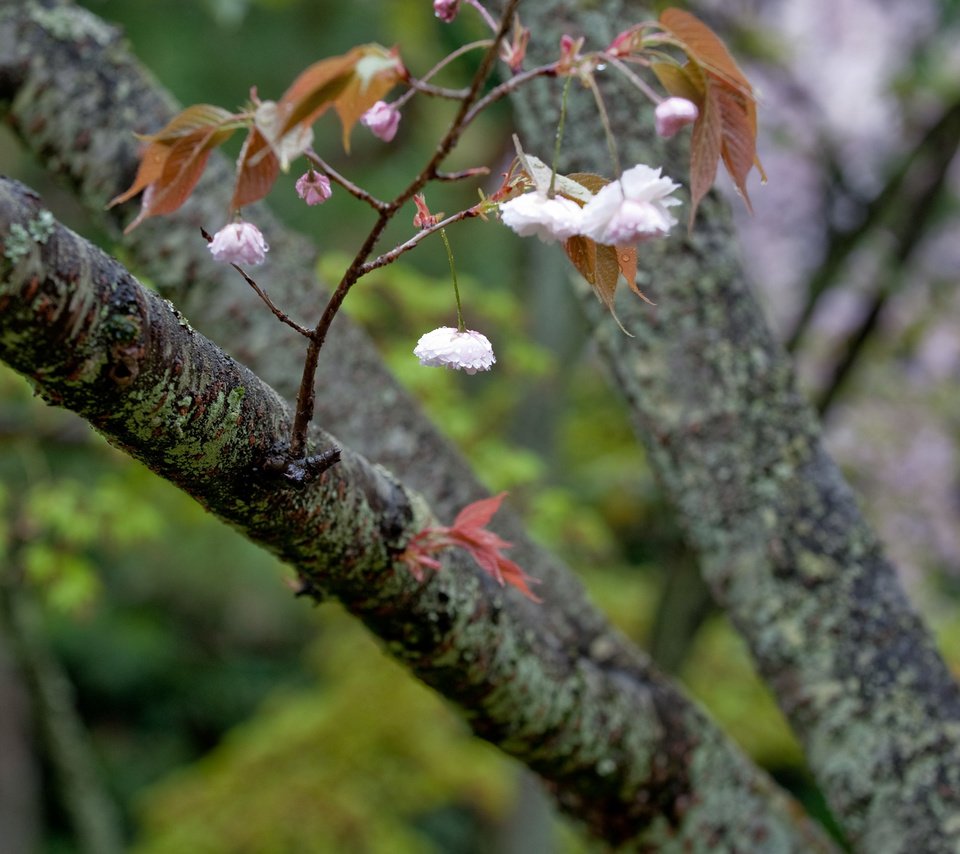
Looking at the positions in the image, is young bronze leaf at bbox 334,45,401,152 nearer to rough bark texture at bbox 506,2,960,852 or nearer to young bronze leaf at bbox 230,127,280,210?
young bronze leaf at bbox 230,127,280,210

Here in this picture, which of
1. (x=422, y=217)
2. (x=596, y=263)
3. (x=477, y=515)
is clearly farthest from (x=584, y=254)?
(x=477, y=515)

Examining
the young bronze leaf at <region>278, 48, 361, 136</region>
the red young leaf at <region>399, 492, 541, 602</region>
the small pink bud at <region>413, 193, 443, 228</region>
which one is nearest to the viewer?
the young bronze leaf at <region>278, 48, 361, 136</region>

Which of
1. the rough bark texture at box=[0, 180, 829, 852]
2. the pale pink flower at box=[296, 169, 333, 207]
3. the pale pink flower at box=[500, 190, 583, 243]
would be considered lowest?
the rough bark texture at box=[0, 180, 829, 852]

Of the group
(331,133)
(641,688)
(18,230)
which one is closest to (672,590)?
(641,688)

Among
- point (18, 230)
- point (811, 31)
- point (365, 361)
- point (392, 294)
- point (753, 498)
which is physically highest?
point (811, 31)

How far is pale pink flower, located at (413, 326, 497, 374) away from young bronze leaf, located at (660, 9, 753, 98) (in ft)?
0.73

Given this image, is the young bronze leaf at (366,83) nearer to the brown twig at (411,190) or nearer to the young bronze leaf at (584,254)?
the brown twig at (411,190)

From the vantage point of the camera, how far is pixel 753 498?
1387 mm

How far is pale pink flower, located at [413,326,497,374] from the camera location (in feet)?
Answer: 2.18

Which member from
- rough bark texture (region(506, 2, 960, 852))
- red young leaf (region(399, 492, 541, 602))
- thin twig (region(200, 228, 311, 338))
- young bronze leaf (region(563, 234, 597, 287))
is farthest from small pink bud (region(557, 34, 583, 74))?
rough bark texture (region(506, 2, 960, 852))

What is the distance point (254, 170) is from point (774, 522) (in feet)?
3.28

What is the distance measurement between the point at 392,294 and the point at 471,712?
147 centimetres

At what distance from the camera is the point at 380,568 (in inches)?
37.9

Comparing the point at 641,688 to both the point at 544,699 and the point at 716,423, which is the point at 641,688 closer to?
the point at 544,699
